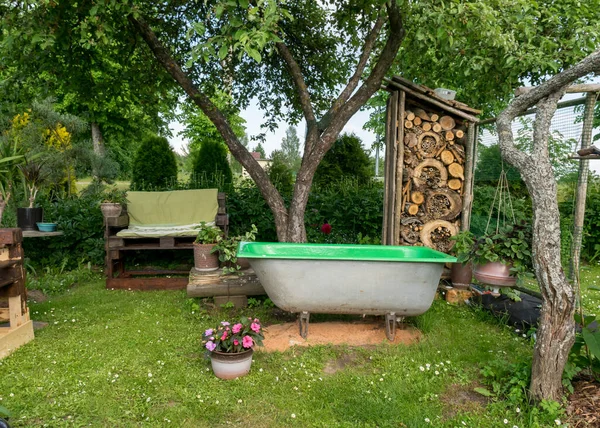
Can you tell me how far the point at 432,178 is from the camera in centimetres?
401

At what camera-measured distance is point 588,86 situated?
2459 millimetres

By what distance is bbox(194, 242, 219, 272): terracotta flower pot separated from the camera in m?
3.60

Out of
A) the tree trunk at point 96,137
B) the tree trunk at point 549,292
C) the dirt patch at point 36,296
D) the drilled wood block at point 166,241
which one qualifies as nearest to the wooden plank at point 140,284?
the drilled wood block at point 166,241

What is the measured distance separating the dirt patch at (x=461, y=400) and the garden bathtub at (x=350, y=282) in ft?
2.07

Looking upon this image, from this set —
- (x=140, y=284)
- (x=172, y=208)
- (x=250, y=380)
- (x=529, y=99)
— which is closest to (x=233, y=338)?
(x=250, y=380)

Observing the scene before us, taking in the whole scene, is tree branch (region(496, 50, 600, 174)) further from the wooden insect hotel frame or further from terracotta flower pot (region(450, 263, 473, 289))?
terracotta flower pot (region(450, 263, 473, 289))

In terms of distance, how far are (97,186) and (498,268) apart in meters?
6.26

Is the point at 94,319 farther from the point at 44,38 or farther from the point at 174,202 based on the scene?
the point at 44,38

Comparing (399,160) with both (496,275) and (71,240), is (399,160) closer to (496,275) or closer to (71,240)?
(496,275)

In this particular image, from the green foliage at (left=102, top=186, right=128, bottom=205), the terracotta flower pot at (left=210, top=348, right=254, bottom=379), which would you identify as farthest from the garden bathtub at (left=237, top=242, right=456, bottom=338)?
the green foliage at (left=102, top=186, right=128, bottom=205)

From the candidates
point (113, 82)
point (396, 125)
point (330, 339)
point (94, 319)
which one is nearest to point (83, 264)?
point (94, 319)

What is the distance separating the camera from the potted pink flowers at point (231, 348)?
2.28m

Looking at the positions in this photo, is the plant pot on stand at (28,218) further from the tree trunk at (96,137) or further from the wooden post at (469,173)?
the tree trunk at (96,137)

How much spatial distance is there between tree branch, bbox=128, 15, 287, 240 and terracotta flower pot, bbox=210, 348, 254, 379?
1830 millimetres
